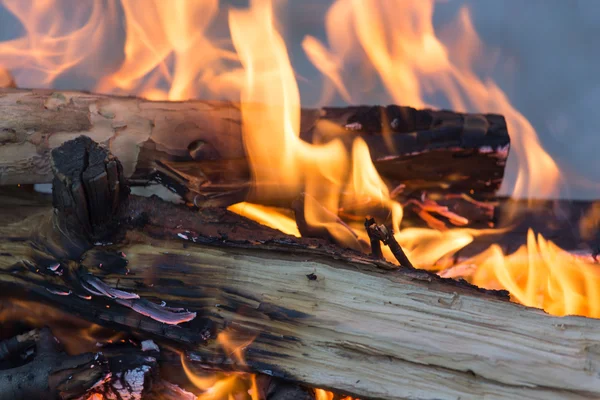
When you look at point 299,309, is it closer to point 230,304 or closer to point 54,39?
point 230,304

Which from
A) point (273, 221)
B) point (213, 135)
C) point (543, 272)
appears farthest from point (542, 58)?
point (213, 135)

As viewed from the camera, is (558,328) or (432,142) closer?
(558,328)

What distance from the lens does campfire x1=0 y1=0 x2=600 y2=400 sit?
1495 millimetres

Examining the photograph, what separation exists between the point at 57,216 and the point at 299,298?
0.71 metres

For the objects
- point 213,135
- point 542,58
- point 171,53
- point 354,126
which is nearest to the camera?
point 213,135

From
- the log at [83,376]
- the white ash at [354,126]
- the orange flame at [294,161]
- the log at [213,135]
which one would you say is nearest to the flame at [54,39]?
the log at [213,135]

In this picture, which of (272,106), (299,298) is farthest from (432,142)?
(299,298)

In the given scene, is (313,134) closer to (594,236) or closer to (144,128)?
(144,128)

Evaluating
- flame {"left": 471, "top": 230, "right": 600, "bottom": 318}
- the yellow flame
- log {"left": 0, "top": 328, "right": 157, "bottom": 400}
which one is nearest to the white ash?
flame {"left": 471, "top": 230, "right": 600, "bottom": 318}

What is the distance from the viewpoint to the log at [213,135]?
6.30 feet

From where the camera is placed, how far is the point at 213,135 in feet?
6.73

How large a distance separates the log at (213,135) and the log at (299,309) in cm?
25

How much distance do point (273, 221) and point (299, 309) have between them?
65 cm

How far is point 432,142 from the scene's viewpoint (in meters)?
2.20
